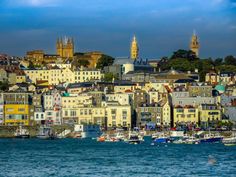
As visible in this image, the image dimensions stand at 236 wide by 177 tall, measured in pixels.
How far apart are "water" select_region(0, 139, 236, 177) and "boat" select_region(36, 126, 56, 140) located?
48.0 feet

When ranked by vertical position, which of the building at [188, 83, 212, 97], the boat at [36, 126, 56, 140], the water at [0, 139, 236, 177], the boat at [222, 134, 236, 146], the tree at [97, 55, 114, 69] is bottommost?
the water at [0, 139, 236, 177]

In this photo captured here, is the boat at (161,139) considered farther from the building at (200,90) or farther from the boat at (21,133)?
the building at (200,90)

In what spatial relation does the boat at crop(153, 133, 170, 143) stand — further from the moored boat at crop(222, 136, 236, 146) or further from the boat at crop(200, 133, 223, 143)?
the moored boat at crop(222, 136, 236, 146)

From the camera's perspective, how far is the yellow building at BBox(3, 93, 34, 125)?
75.1 metres

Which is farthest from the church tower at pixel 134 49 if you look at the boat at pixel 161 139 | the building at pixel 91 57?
the boat at pixel 161 139

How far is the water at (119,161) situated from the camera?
34.6 metres

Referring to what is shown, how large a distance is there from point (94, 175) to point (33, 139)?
3490 centimetres

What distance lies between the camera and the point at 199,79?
91312mm

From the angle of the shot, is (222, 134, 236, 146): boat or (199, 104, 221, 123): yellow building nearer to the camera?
(222, 134, 236, 146): boat

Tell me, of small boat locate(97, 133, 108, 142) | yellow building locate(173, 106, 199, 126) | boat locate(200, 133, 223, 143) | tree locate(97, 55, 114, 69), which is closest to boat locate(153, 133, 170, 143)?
boat locate(200, 133, 223, 143)

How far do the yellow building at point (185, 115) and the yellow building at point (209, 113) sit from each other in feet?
2.05

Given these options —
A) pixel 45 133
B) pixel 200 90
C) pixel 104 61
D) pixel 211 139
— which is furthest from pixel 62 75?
pixel 211 139

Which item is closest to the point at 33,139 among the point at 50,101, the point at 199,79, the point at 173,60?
the point at 50,101

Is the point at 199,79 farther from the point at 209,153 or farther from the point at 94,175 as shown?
the point at 94,175
